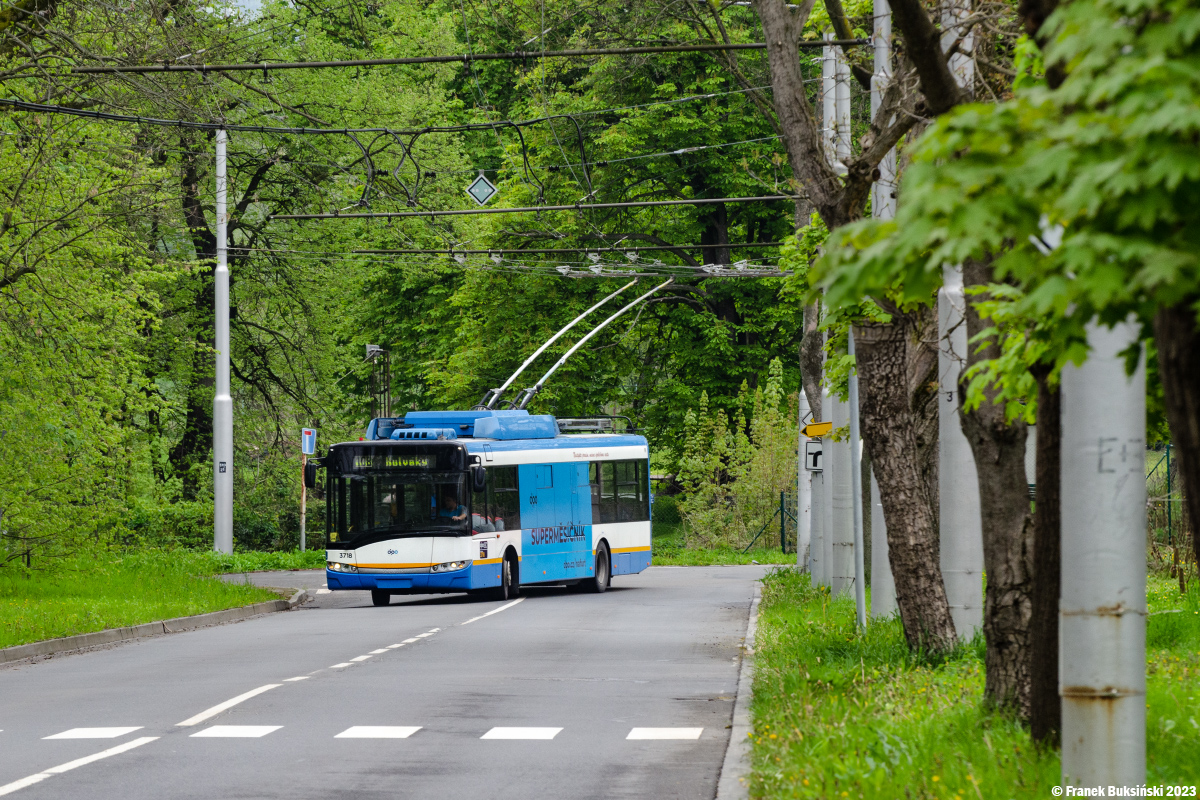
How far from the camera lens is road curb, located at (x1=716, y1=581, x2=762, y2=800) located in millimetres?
7848

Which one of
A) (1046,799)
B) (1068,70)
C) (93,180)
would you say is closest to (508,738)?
(1046,799)

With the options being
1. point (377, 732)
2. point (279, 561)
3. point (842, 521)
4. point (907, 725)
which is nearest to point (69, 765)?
point (377, 732)

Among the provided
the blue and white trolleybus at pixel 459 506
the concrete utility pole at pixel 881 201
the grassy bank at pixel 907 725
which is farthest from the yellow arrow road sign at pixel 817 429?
the blue and white trolleybus at pixel 459 506

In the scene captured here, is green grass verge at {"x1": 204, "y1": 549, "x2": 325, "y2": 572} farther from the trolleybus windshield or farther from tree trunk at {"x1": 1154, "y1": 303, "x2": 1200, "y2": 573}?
tree trunk at {"x1": 1154, "y1": 303, "x2": 1200, "y2": 573}

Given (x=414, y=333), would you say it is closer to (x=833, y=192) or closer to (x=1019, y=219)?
(x=833, y=192)

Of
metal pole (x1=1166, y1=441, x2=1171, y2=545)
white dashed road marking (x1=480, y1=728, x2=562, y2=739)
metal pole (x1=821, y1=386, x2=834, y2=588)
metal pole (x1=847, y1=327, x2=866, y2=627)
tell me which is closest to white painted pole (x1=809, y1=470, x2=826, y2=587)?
metal pole (x1=821, y1=386, x2=834, y2=588)

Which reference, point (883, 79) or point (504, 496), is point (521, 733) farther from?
point (504, 496)

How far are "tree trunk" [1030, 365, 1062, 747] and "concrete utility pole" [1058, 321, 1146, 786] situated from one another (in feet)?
4.32

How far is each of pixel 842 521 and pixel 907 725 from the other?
9.82 m

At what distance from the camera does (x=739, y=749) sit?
9.21 metres

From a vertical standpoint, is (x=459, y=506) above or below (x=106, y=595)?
above

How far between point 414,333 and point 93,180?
82.5 ft

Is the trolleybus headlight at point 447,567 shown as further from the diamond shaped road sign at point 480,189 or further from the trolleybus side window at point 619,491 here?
the diamond shaped road sign at point 480,189

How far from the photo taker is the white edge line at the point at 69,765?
328 inches
